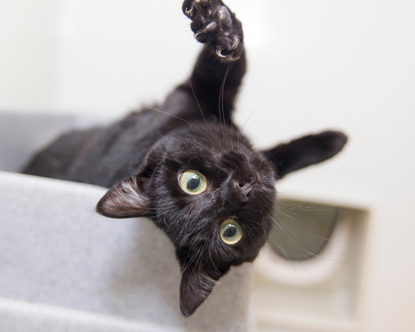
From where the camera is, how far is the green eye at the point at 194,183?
77 centimetres

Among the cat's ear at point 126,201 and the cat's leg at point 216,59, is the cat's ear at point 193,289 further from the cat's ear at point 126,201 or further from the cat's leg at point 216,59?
the cat's leg at point 216,59

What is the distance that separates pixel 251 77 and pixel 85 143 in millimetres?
731

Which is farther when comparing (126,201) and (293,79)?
(293,79)

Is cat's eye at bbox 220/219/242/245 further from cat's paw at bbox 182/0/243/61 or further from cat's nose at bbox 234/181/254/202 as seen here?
cat's paw at bbox 182/0/243/61

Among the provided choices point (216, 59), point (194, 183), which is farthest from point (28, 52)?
point (194, 183)

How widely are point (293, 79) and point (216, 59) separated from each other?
0.79 m

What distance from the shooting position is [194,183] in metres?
0.77

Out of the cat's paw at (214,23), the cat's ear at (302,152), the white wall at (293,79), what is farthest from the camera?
the white wall at (293,79)

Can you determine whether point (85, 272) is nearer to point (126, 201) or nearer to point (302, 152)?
point (126, 201)

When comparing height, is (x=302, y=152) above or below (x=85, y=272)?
above

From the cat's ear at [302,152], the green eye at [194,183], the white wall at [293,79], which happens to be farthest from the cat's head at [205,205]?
the white wall at [293,79]

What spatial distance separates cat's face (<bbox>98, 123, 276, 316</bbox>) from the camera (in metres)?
Answer: 0.74

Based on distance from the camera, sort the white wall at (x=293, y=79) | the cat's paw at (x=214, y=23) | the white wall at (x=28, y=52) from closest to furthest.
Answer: the cat's paw at (x=214, y=23), the white wall at (x=293, y=79), the white wall at (x=28, y=52)

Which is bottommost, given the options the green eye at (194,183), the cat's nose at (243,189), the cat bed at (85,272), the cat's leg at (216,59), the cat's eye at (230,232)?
the cat bed at (85,272)
